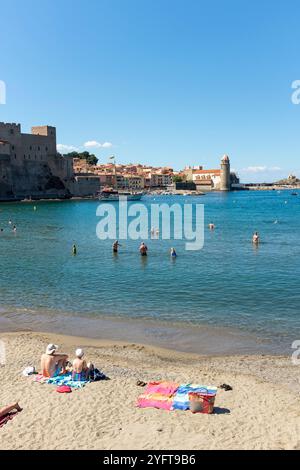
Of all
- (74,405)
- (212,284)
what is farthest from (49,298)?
(74,405)

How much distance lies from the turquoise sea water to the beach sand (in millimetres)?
2297

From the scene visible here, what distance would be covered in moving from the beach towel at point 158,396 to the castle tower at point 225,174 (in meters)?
139

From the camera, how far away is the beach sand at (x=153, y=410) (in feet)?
20.2

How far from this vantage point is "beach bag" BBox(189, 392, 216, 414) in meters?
6.91

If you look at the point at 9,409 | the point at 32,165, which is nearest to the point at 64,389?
the point at 9,409

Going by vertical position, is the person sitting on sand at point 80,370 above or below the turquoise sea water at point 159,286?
above

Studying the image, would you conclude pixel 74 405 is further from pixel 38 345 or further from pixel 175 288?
pixel 175 288

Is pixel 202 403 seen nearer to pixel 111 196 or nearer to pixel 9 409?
pixel 9 409

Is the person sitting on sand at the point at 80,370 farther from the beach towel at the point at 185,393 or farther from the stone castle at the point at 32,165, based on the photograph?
the stone castle at the point at 32,165

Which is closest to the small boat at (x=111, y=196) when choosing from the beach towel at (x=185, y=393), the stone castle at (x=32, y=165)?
the stone castle at (x=32, y=165)

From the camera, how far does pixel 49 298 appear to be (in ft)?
52.5

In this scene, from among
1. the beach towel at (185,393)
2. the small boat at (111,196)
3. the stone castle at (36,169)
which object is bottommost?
the beach towel at (185,393)

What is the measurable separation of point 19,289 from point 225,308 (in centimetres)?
757

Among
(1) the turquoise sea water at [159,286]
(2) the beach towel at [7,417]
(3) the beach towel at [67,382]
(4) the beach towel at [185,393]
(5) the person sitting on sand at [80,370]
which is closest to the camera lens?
(2) the beach towel at [7,417]
